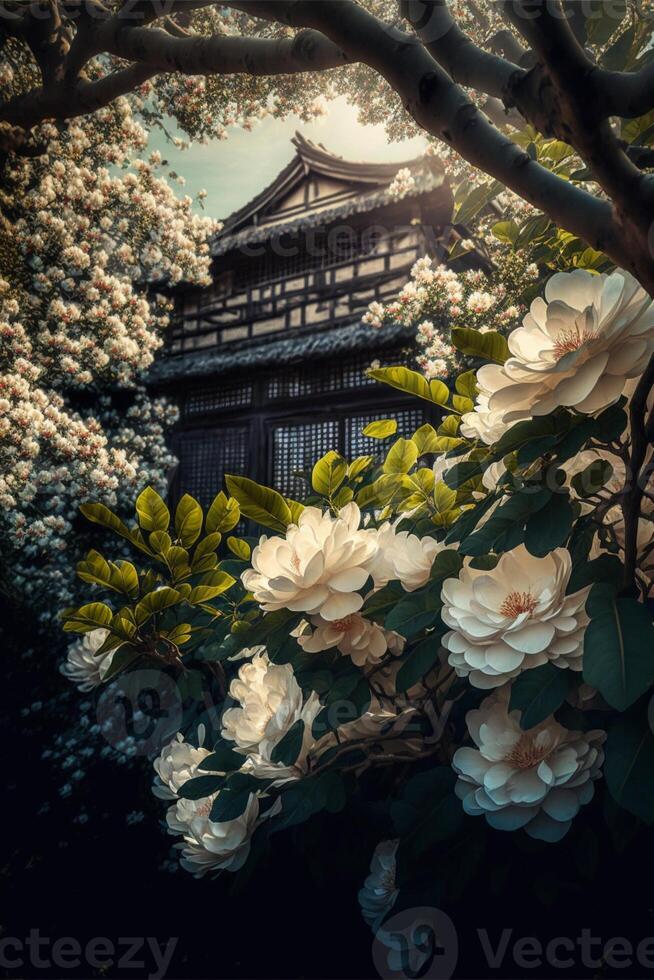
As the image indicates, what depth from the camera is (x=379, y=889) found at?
0.96m

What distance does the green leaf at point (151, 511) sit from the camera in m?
1.10

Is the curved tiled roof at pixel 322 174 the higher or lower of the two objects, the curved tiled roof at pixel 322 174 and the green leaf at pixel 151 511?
the higher

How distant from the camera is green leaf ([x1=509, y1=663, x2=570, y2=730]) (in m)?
0.72

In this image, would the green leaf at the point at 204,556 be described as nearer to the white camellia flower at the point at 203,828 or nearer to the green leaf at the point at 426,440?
the white camellia flower at the point at 203,828

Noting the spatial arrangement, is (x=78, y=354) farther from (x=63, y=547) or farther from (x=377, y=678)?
(x=377, y=678)

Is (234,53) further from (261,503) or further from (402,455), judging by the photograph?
(261,503)

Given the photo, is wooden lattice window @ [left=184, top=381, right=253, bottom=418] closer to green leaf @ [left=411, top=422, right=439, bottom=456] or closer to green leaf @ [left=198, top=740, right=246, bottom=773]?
green leaf @ [left=411, top=422, right=439, bottom=456]

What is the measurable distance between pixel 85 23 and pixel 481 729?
4816mm

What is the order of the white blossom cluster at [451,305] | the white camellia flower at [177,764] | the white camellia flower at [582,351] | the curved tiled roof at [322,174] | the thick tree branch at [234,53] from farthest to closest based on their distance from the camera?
the curved tiled roof at [322,174], the white blossom cluster at [451,305], the thick tree branch at [234,53], the white camellia flower at [177,764], the white camellia flower at [582,351]

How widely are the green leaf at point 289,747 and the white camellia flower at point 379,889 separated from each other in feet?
0.69

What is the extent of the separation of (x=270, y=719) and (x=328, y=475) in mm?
416

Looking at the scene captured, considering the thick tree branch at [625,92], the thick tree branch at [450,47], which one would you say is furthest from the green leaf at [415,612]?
the thick tree branch at [450,47]

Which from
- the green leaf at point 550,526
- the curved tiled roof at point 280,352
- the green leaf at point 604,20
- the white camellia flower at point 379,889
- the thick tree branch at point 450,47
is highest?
the curved tiled roof at point 280,352

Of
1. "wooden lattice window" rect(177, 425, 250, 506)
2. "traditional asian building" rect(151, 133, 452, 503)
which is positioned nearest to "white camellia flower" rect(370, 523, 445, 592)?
"traditional asian building" rect(151, 133, 452, 503)
